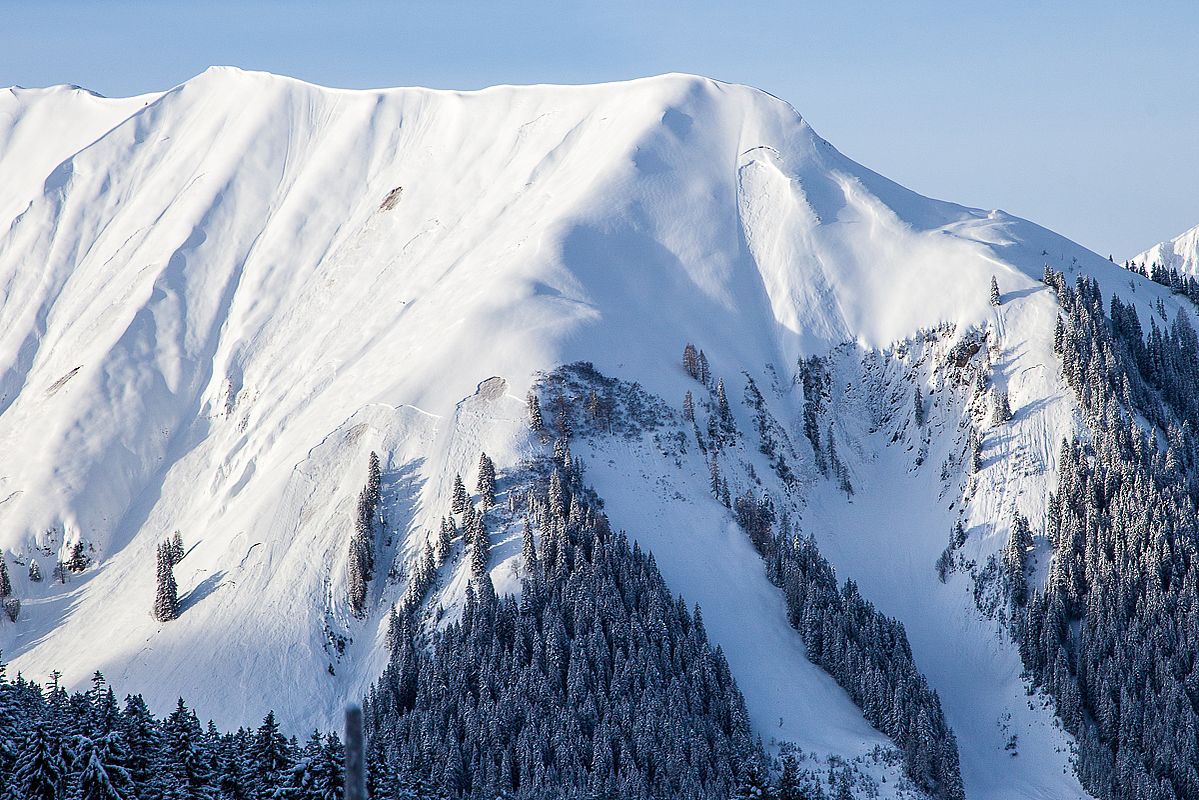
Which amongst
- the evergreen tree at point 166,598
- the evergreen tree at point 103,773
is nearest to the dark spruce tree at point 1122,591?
the evergreen tree at point 166,598

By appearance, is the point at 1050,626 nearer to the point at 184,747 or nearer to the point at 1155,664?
the point at 1155,664

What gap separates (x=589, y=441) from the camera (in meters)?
148

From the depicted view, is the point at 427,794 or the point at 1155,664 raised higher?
the point at 1155,664

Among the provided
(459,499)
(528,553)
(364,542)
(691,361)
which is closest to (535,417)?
(459,499)

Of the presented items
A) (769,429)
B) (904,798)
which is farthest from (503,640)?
(769,429)

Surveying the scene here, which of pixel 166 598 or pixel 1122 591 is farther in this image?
pixel 166 598

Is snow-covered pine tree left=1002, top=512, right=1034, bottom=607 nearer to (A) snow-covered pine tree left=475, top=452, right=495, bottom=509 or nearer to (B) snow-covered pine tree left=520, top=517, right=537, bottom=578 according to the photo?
(B) snow-covered pine tree left=520, top=517, right=537, bottom=578

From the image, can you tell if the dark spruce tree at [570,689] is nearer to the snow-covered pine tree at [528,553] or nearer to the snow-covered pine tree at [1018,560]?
the snow-covered pine tree at [528,553]

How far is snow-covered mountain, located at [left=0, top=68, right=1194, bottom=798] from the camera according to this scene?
133 m

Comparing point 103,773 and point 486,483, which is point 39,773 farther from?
point 486,483

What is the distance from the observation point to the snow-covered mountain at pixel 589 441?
436 feet

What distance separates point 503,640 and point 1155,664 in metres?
62.7

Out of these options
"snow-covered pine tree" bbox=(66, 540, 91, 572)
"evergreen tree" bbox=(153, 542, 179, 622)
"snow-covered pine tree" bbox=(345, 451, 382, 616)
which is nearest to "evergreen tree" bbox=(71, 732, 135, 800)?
"snow-covered pine tree" bbox=(345, 451, 382, 616)

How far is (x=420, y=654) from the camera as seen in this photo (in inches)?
4946
